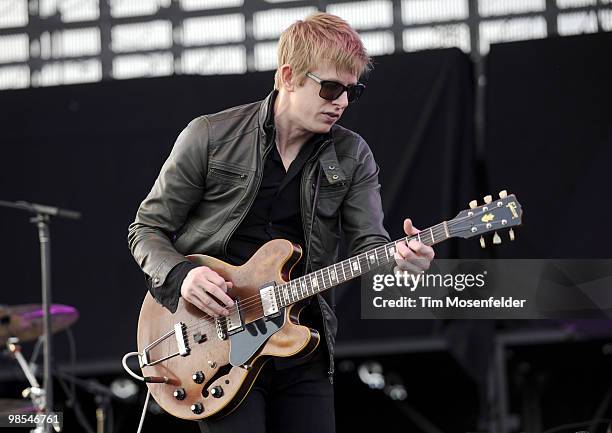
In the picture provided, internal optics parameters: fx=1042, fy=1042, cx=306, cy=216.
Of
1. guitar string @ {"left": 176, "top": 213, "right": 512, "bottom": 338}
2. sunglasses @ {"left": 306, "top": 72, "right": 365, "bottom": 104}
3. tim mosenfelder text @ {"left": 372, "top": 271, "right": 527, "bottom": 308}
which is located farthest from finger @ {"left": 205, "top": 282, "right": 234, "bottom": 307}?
tim mosenfelder text @ {"left": 372, "top": 271, "right": 527, "bottom": 308}

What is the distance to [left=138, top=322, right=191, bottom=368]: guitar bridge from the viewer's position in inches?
141

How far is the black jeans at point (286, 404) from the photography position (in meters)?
3.29

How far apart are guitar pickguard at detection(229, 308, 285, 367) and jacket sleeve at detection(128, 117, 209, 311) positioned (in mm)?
254

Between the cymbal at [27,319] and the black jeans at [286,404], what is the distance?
291 centimetres

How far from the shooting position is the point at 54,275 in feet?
23.2

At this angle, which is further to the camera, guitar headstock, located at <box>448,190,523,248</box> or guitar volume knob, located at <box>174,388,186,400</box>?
guitar volume knob, located at <box>174,388,186,400</box>

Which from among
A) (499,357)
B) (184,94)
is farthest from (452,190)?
(184,94)

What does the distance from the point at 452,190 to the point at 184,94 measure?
6.18 ft

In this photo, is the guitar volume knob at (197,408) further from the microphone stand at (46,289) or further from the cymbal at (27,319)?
the cymbal at (27,319)

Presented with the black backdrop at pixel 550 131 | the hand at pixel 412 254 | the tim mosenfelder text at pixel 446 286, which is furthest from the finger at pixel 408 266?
the black backdrop at pixel 550 131

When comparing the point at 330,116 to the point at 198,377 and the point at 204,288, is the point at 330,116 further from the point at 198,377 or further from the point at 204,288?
the point at 198,377

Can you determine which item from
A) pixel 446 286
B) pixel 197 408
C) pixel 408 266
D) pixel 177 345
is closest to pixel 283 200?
pixel 408 266

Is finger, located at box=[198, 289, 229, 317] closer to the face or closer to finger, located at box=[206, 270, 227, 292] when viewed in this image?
finger, located at box=[206, 270, 227, 292]

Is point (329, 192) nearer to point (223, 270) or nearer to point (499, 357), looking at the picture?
point (223, 270)
